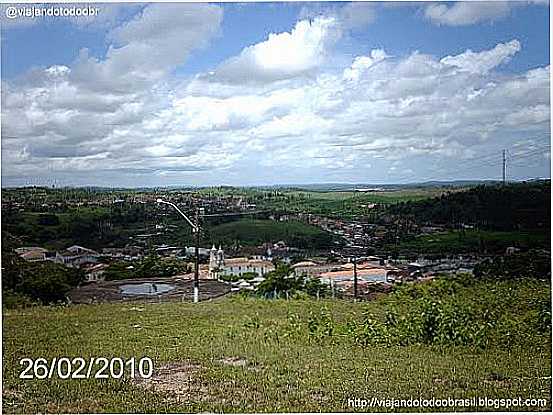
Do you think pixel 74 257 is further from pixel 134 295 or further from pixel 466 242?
→ pixel 466 242

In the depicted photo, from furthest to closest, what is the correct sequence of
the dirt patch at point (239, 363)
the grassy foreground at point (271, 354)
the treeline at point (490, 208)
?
the treeline at point (490, 208), the dirt patch at point (239, 363), the grassy foreground at point (271, 354)

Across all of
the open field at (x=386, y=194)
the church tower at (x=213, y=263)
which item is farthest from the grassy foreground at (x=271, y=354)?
the open field at (x=386, y=194)

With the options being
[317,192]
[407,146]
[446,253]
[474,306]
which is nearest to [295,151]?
[317,192]

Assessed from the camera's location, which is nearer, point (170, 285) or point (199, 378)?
point (199, 378)

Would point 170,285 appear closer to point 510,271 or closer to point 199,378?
point 199,378

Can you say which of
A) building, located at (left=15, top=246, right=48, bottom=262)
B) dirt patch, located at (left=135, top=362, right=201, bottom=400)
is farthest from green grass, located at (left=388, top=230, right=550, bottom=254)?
building, located at (left=15, top=246, right=48, bottom=262)

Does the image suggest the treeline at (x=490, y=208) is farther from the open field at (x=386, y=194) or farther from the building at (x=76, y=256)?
the building at (x=76, y=256)
